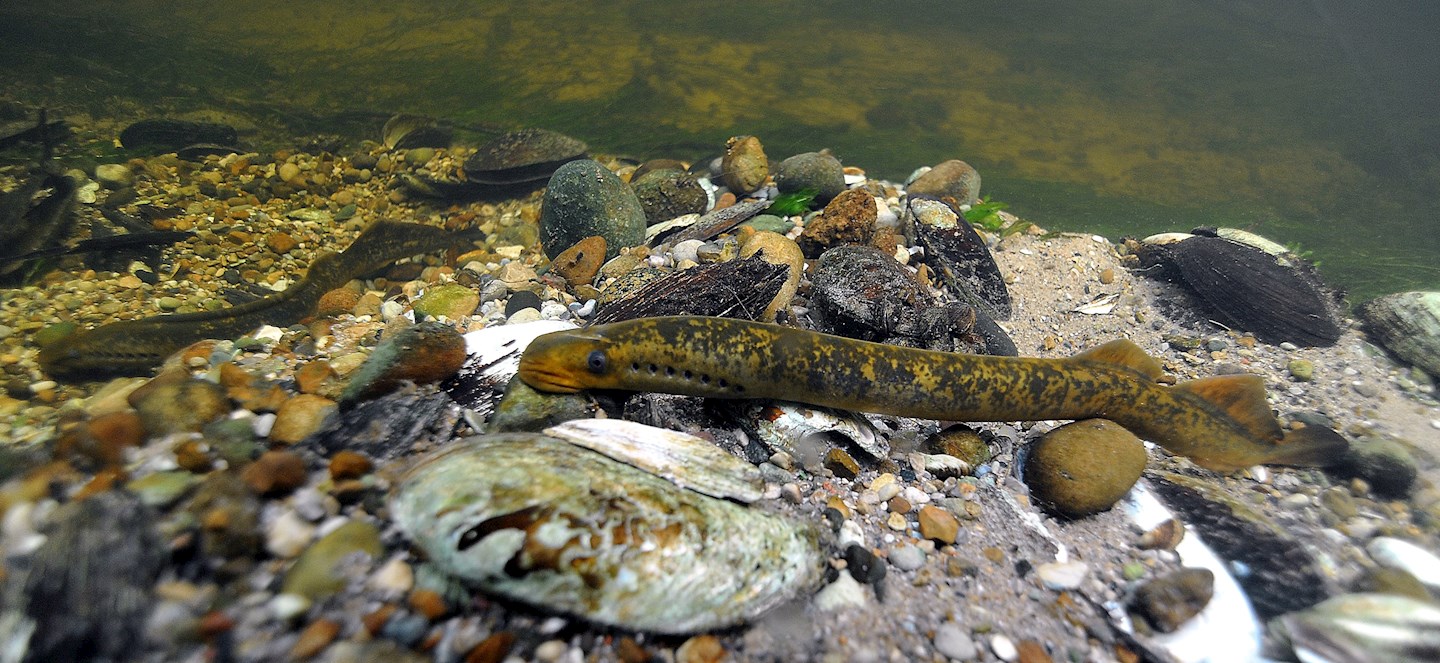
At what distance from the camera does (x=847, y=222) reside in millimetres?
3977

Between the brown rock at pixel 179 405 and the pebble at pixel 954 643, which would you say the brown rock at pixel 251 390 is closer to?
the brown rock at pixel 179 405

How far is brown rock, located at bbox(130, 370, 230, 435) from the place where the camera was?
Result: 1.95m

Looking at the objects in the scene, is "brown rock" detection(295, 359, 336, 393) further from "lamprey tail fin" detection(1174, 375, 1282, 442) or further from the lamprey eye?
"lamprey tail fin" detection(1174, 375, 1282, 442)

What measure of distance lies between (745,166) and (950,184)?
2267mm

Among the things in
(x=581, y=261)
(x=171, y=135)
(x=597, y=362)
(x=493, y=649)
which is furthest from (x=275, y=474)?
(x=171, y=135)

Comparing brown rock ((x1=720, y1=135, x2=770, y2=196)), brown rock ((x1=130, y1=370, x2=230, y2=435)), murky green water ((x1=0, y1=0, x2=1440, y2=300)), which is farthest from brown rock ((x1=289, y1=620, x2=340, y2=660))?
murky green water ((x1=0, y1=0, x2=1440, y2=300))

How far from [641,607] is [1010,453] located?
2148 mm

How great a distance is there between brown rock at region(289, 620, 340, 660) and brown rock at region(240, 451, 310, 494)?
515 mm

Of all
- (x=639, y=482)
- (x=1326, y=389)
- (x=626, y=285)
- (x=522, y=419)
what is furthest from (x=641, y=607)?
(x=1326, y=389)

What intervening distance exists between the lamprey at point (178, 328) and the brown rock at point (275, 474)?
1.85m

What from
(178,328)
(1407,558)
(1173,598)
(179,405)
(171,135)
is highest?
(171,135)

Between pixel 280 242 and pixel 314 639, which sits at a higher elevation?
pixel 314 639

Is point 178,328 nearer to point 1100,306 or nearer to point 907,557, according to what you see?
point 907,557

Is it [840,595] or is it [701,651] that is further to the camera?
[840,595]
